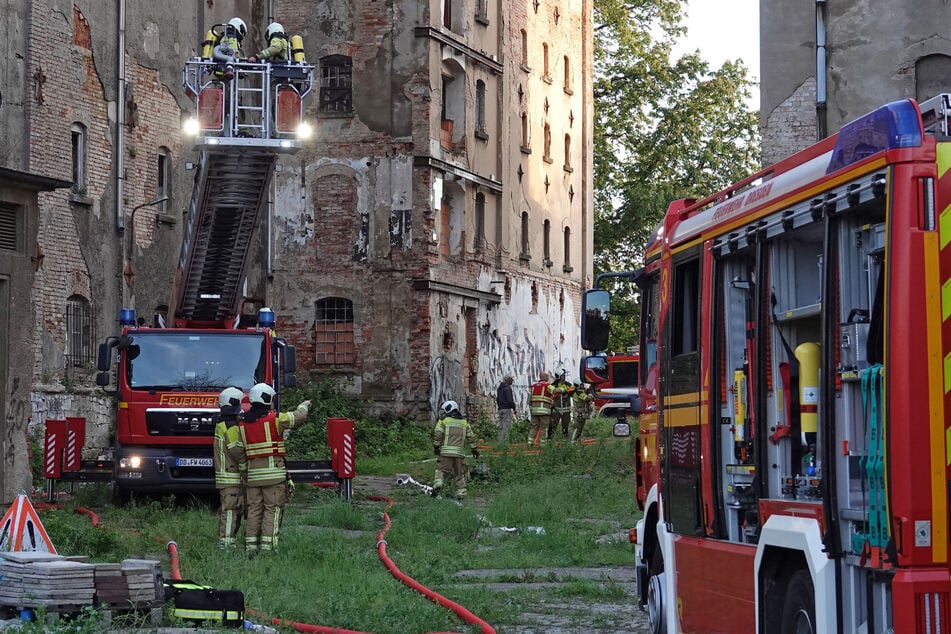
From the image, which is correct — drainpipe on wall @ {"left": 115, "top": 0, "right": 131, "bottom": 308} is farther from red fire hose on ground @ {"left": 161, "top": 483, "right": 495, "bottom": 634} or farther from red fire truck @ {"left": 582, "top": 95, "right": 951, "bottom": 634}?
red fire truck @ {"left": 582, "top": 95, "right": 951, "bottom": 634}

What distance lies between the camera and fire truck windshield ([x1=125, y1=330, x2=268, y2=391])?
2138 cm

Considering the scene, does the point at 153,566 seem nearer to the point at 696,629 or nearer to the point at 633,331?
the point at 696,629

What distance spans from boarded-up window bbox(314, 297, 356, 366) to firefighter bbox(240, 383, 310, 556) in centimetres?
2265

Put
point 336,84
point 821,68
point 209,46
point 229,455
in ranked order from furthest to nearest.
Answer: point 336,84 → point 821,68 → point 209,46 → point 229,455

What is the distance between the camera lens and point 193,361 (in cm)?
2148

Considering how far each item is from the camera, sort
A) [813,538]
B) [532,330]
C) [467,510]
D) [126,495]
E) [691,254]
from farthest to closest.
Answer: [532,330] < [126,495] < [467,510] < [691,254] < [813,538]

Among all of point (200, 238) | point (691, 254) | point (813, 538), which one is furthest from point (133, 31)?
point (813, 538)

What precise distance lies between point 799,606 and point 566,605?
5.54 meters

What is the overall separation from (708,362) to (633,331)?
150 feet

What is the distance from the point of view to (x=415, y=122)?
38.4 metres

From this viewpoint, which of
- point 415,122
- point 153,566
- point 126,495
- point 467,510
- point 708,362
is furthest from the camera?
point 415,122

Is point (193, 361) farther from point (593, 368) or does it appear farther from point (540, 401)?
point (540, 401)

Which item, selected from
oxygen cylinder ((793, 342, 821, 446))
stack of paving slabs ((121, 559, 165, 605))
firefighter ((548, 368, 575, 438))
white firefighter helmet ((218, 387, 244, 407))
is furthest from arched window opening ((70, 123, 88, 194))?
oxygen cylinder ((793, 342, 821, 446))

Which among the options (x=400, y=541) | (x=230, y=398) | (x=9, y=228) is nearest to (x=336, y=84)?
(x=9, y=228)
